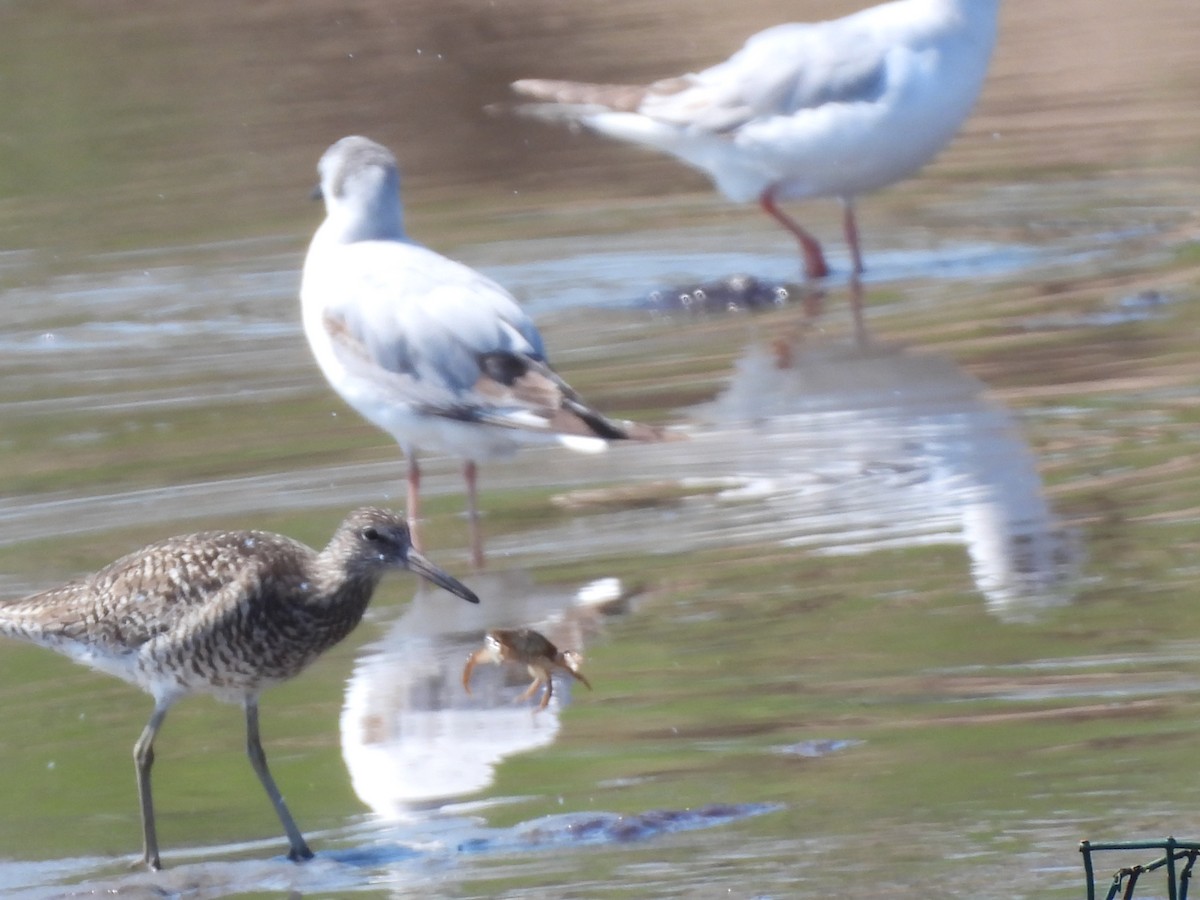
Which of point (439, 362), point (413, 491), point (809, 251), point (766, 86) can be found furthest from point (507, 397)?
point (766, 86)

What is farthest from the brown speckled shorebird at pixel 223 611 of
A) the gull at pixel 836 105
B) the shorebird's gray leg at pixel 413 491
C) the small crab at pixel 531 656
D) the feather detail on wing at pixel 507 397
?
the gull at pixel 836 105

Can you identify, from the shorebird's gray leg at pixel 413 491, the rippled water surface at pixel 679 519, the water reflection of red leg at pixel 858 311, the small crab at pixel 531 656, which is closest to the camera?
the rippled water surface at pixel 679 519

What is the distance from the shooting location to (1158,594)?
618cm

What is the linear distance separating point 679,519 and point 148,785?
98.6 inches

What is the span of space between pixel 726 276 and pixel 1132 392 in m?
3.18

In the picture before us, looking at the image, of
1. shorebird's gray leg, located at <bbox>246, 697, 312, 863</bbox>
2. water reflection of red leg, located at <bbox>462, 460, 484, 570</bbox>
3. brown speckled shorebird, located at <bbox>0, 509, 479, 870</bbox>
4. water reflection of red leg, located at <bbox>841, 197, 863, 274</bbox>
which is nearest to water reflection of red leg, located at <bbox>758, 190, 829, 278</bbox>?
water reflection of red leg, located at <bbox>841, 197, 863, 274</bbox>

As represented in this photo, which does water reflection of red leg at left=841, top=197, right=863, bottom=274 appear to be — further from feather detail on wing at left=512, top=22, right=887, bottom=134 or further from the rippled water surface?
feather detail on wing at left=512, top=22, right=887, bottom=134

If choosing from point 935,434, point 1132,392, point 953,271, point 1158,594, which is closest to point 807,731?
point 1158,594

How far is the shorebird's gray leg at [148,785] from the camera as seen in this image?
505 centimetres

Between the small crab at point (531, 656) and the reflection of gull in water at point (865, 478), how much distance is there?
110cm

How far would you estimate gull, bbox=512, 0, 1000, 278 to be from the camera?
10.9 meters

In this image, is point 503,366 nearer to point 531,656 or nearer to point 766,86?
point 531,656

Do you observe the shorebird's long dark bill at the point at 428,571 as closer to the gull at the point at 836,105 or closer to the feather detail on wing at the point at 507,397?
the feather detail on wing at the point at 507,397

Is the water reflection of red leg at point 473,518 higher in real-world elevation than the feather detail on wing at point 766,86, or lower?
lower
